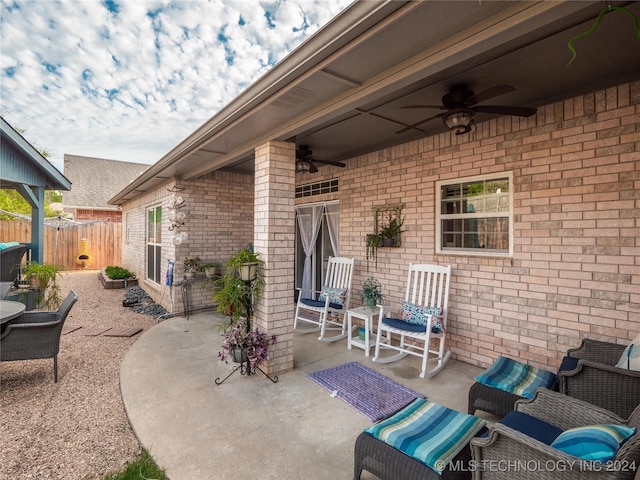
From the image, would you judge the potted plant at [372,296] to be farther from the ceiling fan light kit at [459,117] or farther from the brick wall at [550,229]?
the ceiling fan light kit at [459,117]

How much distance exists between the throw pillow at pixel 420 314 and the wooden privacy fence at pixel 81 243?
13.4 m

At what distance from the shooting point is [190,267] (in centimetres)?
582

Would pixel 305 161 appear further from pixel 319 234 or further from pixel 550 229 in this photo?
pixel 550 229

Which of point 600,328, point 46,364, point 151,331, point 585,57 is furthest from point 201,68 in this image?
point 600,328

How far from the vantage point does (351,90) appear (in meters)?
2.44

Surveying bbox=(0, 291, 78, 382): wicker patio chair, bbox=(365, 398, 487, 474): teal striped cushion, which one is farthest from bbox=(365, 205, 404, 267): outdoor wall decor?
bbox=(0, 291, 78, 382): wicker patio chair

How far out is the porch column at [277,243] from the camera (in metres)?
3.38

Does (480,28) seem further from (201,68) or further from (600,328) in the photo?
(201,68)

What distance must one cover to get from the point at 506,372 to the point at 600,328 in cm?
108

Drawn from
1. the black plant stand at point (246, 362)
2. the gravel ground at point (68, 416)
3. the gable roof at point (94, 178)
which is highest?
the gable roof at point (94, 178)

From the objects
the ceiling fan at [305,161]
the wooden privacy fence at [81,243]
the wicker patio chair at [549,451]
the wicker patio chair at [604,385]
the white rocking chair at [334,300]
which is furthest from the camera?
the wooden privacy fence at [81,243]

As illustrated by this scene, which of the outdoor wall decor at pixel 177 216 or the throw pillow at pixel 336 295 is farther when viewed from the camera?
the outdoor wall decor at pixel 177 216

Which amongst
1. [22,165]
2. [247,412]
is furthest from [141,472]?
[22,165]

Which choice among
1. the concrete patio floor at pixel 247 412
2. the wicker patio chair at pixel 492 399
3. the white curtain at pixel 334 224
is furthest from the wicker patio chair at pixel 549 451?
the white curtain at pixel 334 224
